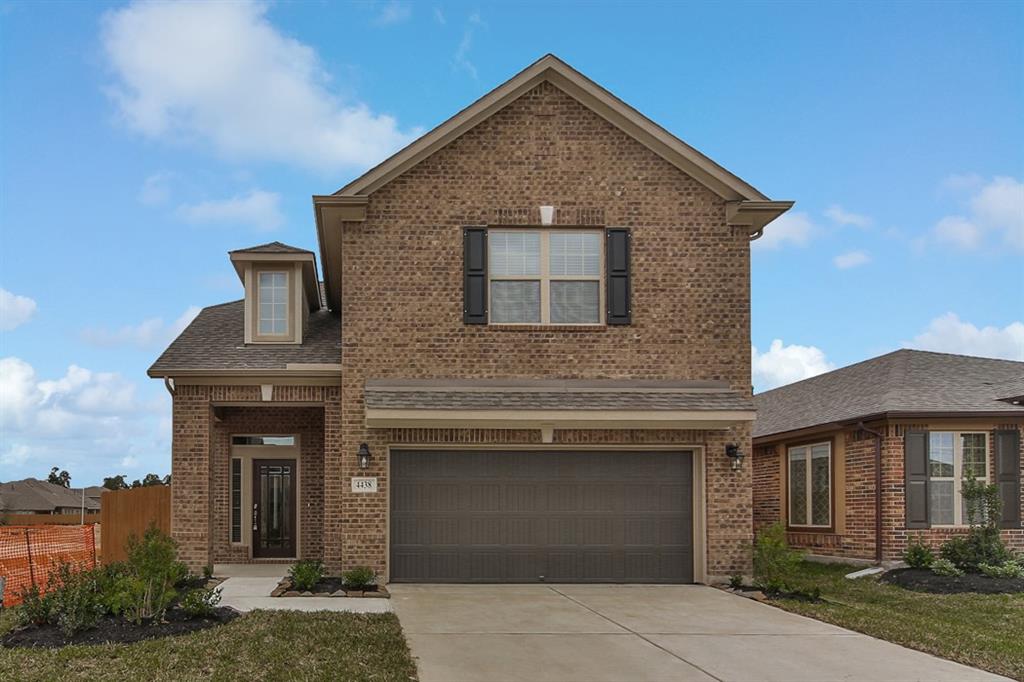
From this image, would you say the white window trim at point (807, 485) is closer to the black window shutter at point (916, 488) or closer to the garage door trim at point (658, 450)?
the black window shutter at point (916, 488)

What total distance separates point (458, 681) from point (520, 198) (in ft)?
28.5

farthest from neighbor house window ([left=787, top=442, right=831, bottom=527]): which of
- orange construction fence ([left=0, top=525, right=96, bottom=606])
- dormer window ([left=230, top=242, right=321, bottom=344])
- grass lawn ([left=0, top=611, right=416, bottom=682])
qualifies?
Answer: orange construction fence ([left=0, top=525, right=96, bottom=606])

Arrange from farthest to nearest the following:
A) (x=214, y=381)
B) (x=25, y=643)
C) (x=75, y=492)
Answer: (x=75, y=492) → (x=214, y=381) → (x=25, y=643)

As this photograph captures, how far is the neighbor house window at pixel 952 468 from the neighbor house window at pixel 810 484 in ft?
7.92

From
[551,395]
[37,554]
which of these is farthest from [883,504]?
[37,554]

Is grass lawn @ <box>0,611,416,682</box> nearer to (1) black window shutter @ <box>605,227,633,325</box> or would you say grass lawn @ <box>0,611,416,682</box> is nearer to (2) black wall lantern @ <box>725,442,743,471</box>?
(1) black window shutter @ <box>605,227,633,325</box>

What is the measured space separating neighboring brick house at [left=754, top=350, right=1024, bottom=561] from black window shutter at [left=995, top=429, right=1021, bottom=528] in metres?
0.02

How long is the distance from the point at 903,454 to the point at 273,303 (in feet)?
37.4

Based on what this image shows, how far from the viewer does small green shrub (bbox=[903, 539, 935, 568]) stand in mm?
17375

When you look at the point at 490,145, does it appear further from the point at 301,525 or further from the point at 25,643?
the point at 25,643

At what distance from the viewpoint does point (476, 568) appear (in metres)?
15.6


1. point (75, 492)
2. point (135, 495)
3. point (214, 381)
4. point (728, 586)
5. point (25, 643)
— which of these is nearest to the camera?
point (25, 643)

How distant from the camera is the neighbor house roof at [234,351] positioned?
638 inches

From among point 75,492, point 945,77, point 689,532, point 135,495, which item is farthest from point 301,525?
point 75,492
